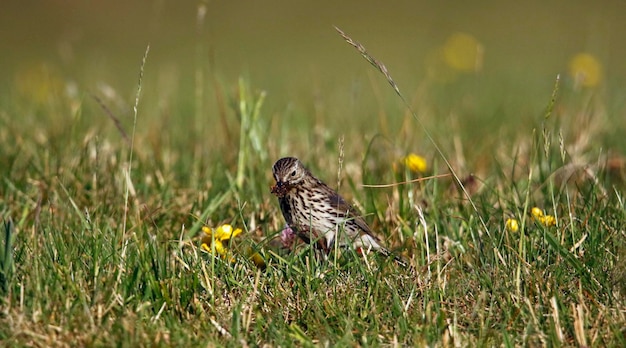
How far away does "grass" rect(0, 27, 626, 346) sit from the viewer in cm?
348

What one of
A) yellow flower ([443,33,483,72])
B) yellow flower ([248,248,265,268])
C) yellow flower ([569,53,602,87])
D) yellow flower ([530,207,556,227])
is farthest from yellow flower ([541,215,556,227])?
yellow flower ([443,33,483,72])

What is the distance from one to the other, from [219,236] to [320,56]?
1353cm

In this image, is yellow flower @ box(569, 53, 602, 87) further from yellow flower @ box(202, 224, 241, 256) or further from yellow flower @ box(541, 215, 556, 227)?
yellow flower @ box(202, 224, 241, 256)

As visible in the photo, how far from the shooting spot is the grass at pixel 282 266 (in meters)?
3.48

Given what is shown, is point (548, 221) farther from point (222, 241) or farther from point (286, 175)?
point (222, 241)

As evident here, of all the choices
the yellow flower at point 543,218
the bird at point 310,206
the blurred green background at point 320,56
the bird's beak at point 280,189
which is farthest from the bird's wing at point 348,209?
the blurred green background at point 320,56

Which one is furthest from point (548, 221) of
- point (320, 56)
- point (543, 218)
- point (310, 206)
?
point (320, 56)

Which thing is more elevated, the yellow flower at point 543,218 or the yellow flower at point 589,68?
the yellow flower at point 543,218

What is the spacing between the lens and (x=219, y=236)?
446 centimetres

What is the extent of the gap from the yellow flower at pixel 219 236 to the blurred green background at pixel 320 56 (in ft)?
5.13

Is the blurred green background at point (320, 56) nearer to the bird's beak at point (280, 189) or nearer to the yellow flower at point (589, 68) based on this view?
the yellow flower at point (589, 68)

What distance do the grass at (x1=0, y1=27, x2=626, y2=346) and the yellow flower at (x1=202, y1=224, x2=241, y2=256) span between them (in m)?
0.06

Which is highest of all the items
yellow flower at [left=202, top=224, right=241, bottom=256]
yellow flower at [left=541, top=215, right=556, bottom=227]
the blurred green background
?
yellow flower at [left=541, top=215, right=556, bottom=227]

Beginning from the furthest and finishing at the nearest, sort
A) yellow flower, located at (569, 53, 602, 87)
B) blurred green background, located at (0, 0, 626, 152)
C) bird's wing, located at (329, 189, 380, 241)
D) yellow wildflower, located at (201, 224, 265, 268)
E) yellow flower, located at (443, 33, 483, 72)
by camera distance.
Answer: yellow flower, located at (443, 33, 483, 72) → yellow flower, located at (569, 53, 602, 87) → blurred green background, located at (0, 0, 626, 152) → bird's wing, located at (329, 189, 380, 241) → yellow wildflower, located at (201, 224, 265, 268)
